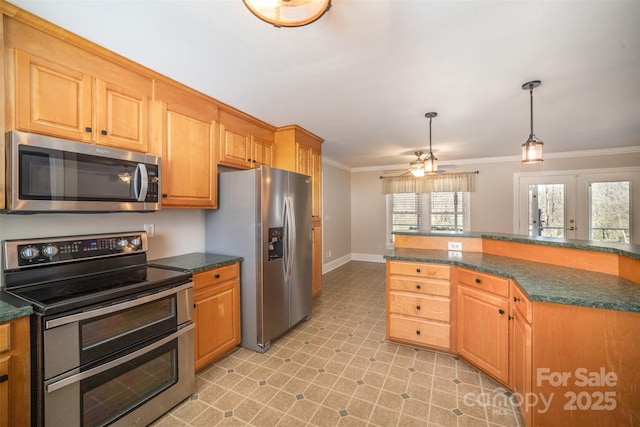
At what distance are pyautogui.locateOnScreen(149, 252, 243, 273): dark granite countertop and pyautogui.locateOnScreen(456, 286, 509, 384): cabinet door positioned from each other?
203 centimetres

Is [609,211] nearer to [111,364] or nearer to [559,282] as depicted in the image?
[559,282]

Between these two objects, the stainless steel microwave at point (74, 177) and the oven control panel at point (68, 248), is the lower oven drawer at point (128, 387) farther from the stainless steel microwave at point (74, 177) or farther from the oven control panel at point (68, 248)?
the stainless steel microwave at point (74, 177)

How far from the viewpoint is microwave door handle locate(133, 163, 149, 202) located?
6.15ft

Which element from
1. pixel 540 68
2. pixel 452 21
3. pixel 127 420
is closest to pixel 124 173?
pixel 127 420

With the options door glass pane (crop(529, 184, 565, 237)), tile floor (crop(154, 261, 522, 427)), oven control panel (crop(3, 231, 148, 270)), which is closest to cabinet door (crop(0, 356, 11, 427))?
oven control panel (crop(3, 231, 148, 270))

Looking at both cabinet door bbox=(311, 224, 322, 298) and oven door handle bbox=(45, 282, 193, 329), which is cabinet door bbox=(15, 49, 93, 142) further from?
cabinet door bbox=(311, 224, 322, 298)

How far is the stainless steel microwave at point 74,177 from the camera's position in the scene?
1.39 meters

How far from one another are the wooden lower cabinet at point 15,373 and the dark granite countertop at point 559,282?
251 cm

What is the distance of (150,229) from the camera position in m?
2.35

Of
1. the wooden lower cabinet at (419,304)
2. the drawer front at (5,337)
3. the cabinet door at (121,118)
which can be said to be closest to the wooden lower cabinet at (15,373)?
the drawer front at (5,337)

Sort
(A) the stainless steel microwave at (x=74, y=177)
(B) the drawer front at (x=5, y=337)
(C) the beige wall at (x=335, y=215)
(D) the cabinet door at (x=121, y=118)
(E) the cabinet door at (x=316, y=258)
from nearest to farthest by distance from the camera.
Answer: (B) the drawer front at (x=5, y=337), (A) the stainless steel microwave at (x=74, y=177), (D) the cabinet door at (x=121, y=118), (E) the cabinet door at (x=316, y=258), (C) the beige wall at (x=335, y=215)

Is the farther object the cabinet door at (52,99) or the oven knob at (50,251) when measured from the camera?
the oven knob at (50,251)

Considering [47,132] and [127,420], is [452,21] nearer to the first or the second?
[47,132]

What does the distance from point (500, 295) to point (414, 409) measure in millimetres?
1000
